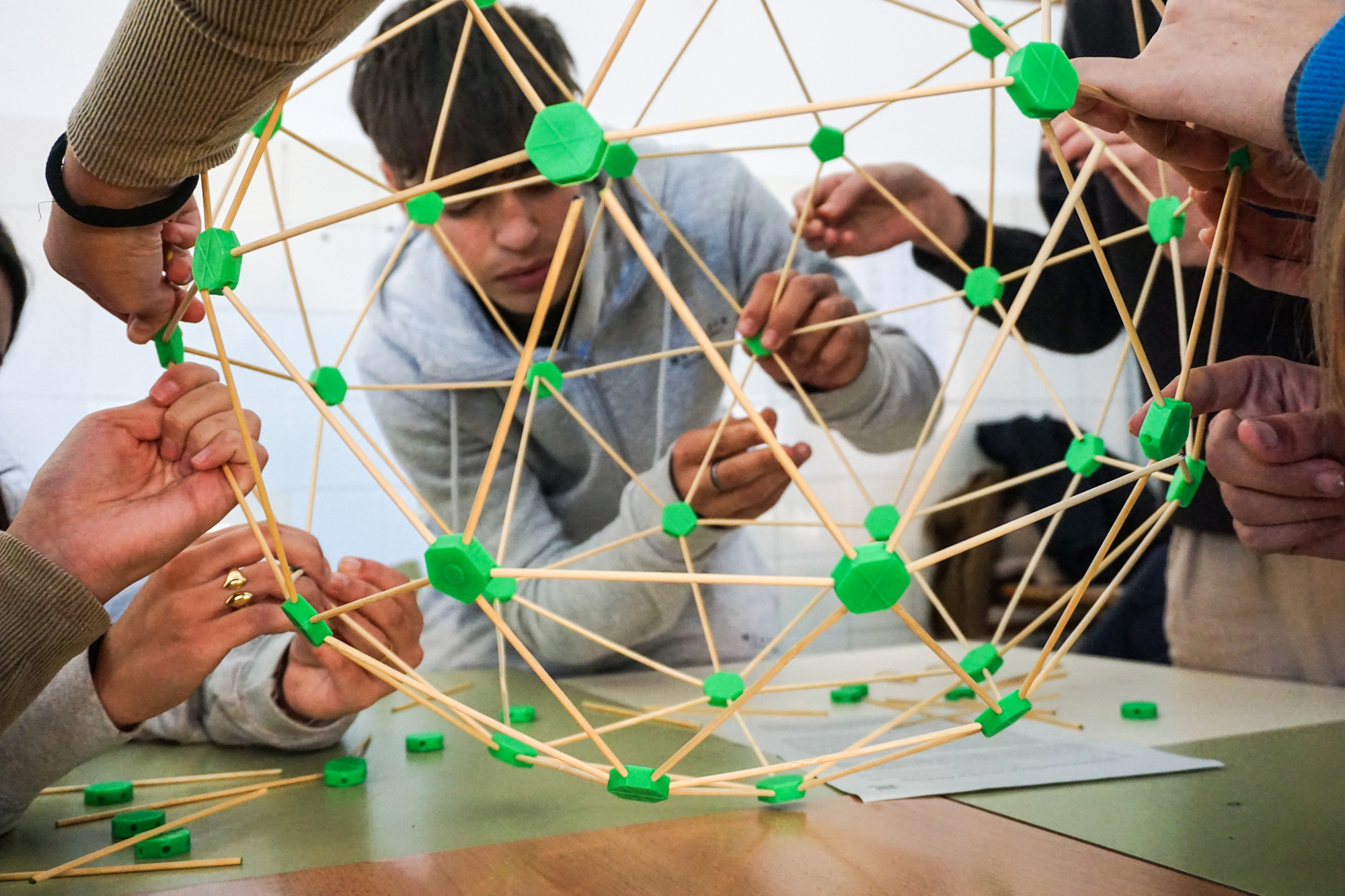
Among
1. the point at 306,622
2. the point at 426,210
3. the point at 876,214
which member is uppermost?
the point at 876,214

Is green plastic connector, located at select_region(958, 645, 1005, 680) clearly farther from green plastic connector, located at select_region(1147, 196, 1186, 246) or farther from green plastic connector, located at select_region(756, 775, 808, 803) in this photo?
green plastic connector, located at select_region(1147, 196, 1186, 246)

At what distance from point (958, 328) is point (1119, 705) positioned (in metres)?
1.00

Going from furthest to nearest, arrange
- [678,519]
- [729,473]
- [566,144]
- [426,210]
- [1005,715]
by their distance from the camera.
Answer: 1. [729,473]
2. [678,519]
3. [426,210]
4. [1005,715]
5. [566,144]

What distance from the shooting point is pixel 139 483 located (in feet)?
1.74

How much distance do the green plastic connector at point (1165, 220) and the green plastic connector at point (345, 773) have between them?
555 millimetres

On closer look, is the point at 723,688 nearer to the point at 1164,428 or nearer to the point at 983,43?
the point at 1164,428

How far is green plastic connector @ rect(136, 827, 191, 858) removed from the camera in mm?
482

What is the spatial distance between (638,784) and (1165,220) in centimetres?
38

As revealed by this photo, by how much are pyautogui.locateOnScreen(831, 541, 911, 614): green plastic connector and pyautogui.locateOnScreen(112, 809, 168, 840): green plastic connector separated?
16.5 inches

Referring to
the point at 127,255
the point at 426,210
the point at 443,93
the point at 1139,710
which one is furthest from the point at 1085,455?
the point at 443,93

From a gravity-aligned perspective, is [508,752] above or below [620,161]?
below

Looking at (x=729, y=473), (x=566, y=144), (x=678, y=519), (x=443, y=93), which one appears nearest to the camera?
(x=566, y=144)

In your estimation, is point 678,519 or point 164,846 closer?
point 164,846

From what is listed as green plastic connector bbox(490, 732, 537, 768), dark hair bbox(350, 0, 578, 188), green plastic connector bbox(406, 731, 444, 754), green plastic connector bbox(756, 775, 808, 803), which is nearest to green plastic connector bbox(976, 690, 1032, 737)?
green plastic connector bbox(756, 775, 808, 803)
